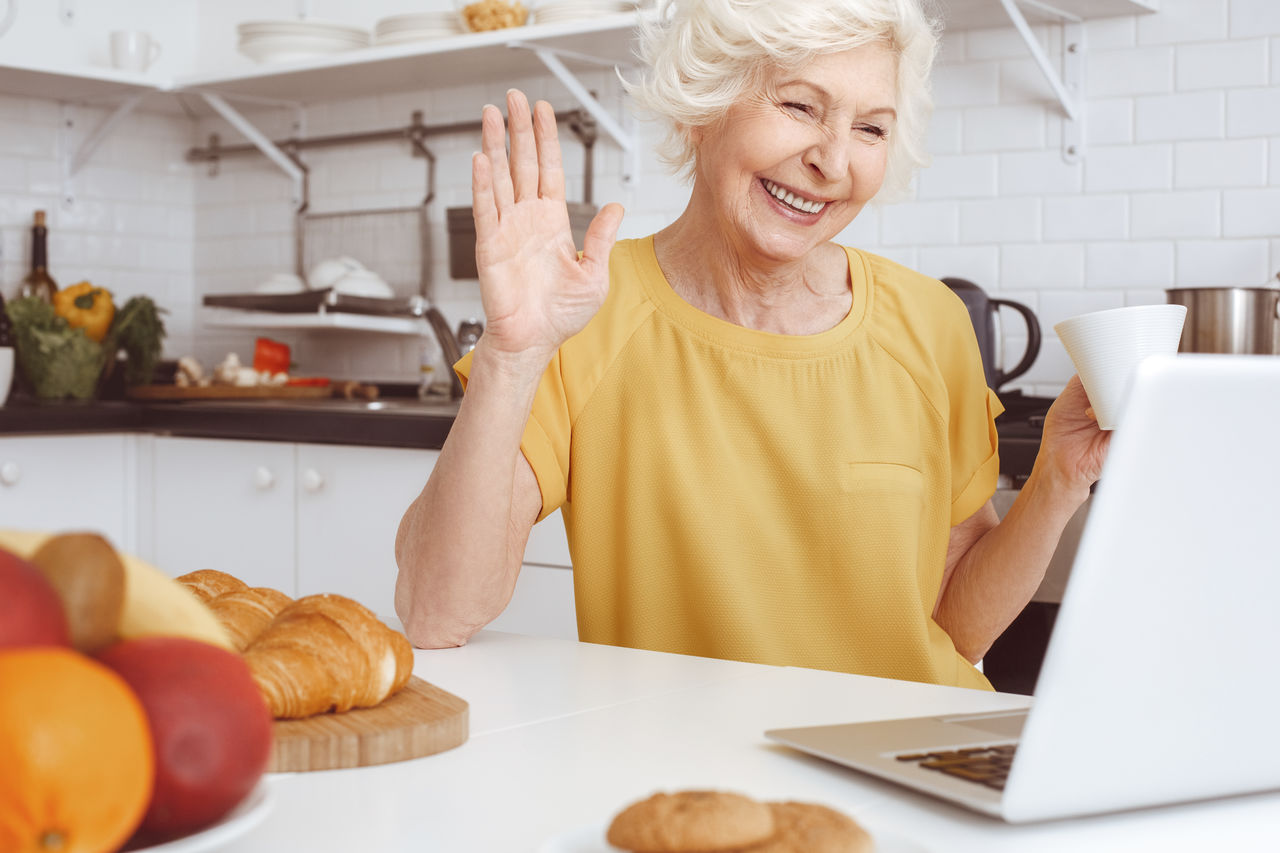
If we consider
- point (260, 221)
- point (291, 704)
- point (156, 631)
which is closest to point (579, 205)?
point (260, 221)

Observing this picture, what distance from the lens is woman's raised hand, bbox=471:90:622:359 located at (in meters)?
1.18

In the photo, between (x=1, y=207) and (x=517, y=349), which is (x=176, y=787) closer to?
(x=517, y=349)

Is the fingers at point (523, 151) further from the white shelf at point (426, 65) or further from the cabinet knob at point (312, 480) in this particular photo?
the cabinet knob at point (312, 480)

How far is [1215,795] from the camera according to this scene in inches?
27.1

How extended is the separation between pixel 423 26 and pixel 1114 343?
2.59m

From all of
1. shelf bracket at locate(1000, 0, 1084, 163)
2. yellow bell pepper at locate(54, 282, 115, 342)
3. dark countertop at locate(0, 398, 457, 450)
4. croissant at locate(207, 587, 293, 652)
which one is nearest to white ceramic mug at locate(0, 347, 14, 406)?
dark countertop at locate(0, 398, 457, 450)

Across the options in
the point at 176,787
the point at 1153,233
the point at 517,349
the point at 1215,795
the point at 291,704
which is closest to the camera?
the point at 176,787

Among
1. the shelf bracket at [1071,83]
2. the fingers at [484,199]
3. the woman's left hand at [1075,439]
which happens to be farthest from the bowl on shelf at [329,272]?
the woman's left hand at [1075,439]

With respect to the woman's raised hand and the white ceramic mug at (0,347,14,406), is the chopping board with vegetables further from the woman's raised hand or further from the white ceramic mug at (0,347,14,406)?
the woman's raised hand

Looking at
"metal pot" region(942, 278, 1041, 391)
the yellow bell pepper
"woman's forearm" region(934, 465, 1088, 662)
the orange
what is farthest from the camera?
the yellow bell pepper

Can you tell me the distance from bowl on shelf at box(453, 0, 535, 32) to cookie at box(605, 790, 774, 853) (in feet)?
9.11

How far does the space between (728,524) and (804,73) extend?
479mm

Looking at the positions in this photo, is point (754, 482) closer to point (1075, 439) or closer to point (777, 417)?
point (777, 417)

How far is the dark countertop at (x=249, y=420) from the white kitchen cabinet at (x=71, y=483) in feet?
0.15
